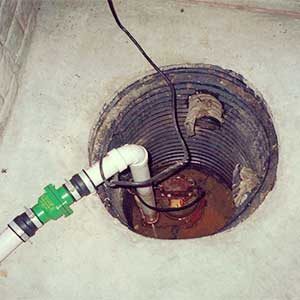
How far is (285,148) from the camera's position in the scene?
1.91m

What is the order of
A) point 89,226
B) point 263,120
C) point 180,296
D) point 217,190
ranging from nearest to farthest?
point 180,296 < point 89,226 < point 263,120 < point 217,190

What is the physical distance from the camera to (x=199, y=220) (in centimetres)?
293

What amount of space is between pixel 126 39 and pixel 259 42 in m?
0.54

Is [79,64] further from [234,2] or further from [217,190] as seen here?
[217,190]

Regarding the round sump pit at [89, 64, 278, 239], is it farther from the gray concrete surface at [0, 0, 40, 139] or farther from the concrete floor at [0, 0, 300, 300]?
the gray concrete surface at [0, 0, 40, 139]

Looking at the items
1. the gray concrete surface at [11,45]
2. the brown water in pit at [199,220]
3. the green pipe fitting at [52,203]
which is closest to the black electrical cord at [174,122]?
the green pipe fitting at [52,203]

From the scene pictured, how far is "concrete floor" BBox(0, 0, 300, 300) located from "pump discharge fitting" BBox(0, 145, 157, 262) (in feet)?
0.21

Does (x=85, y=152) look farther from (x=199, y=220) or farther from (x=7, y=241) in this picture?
(x=199, y=220)

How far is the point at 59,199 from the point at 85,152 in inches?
9.5

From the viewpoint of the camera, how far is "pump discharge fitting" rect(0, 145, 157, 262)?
5.83ft

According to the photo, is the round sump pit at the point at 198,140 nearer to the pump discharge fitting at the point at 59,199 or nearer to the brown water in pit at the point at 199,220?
the brown water in pit at the point at 199,220

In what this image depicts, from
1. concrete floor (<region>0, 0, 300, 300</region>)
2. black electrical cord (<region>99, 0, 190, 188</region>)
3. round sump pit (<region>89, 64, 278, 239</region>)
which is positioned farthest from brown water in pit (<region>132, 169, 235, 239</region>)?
concrete floor (<region>0, 0, 300, 300</region>)

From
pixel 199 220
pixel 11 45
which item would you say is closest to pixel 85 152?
pixel 11 45

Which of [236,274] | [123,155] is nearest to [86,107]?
[123,155]
